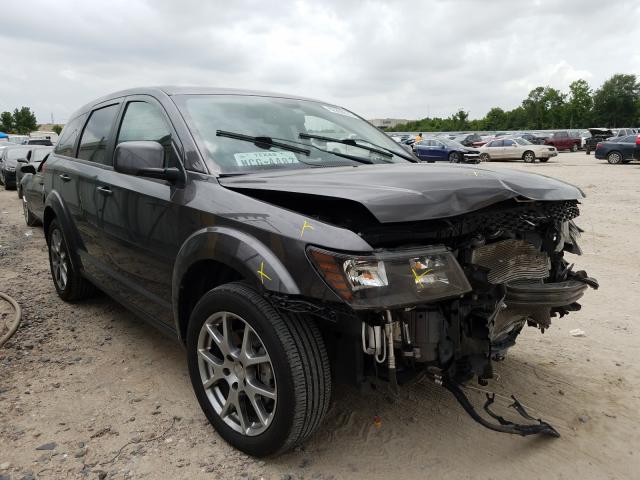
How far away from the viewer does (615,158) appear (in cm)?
2439

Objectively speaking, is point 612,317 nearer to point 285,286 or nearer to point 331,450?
point 331,450

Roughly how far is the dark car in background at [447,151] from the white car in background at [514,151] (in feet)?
5.27

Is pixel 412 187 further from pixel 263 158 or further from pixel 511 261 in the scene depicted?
pixel 263 158

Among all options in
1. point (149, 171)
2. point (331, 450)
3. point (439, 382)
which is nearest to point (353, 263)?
point (439, 382)

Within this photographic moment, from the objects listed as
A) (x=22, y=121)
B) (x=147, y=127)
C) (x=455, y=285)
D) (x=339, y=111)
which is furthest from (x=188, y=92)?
(x=22, y=121)

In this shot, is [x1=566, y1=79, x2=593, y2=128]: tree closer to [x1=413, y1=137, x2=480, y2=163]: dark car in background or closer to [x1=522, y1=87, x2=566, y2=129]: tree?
[x1=522, y1=87, x2=566, y2=129]: tree

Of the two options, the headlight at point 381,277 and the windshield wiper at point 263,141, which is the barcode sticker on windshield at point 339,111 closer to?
the windshield wiper at point 263,141

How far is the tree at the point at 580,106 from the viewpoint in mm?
82562

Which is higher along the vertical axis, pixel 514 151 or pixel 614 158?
pixel 514 151

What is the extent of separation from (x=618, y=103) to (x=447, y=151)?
71158 mm

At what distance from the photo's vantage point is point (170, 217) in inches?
114

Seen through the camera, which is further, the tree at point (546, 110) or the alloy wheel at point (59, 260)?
the tree at point (546, 110)

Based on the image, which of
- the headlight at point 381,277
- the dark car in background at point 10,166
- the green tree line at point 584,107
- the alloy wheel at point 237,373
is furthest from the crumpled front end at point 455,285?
the green tree line at point 584,107

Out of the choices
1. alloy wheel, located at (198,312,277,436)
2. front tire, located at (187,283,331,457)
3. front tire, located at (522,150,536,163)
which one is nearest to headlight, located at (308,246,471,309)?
front tire, located at (187,283,331,457)
